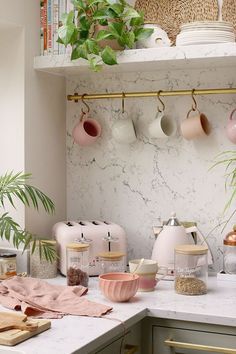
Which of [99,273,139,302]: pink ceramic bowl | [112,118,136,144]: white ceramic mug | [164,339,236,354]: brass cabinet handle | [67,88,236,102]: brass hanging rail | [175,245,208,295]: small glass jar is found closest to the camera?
[164,339,236,354]: brass cabinet handle

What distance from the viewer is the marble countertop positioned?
184cm

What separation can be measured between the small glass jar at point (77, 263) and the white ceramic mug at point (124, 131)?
55 centimetres

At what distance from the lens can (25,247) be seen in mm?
2555

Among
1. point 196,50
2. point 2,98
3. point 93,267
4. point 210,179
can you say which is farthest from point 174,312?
point 2,98

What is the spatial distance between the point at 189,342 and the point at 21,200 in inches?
35.5

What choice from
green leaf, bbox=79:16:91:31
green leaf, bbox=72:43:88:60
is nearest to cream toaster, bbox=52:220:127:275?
green leaf, bbox=72:43:88:60

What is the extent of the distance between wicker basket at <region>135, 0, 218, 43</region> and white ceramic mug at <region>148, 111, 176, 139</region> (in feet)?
1.11

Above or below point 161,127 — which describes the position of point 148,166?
below

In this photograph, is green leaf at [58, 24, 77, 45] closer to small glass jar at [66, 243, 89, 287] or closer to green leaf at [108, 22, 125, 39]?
green leaf at [108, 22, 125, 39]

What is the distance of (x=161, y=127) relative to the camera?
9.23 ft

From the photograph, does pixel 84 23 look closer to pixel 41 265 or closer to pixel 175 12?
pixel 175 12

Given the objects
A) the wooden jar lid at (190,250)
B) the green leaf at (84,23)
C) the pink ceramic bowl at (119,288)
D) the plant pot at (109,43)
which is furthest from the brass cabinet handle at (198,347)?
the green leaf at (84,23)

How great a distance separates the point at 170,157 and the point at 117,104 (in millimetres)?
363

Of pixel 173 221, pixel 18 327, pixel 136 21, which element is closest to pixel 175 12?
pixel 136 21
